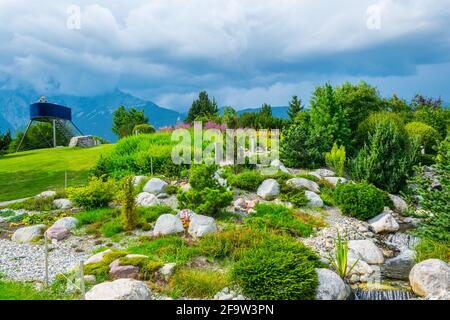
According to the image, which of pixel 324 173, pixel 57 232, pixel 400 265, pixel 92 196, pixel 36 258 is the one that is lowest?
pixel 400 265

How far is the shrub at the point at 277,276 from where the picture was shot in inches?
228

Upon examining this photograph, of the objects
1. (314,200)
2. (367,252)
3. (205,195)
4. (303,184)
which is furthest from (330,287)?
(303,184)

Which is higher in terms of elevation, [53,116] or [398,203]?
[53,116]

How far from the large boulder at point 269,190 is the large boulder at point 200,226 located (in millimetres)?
3296

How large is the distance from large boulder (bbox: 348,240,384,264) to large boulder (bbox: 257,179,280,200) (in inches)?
148

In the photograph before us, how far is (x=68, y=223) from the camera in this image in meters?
9.61

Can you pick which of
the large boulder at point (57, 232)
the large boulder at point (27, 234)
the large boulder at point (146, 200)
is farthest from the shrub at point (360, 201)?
the large boulder at point (27, 234)

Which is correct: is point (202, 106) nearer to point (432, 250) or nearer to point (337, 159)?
point (337, 159)

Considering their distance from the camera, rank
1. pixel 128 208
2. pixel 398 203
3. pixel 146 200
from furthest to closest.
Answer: pixel 398 203, pixel 146 200, pixel 128 208

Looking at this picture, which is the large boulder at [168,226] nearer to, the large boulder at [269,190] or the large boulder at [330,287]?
the large boulder at [330,287]

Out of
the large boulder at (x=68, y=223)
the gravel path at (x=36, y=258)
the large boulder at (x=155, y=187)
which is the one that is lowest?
the gravel path at (x=36, y=258)

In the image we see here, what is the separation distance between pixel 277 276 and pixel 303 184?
7058 mm

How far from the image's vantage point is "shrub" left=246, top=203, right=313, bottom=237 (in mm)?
9078

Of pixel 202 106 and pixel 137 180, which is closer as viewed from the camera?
pixel 137 180
